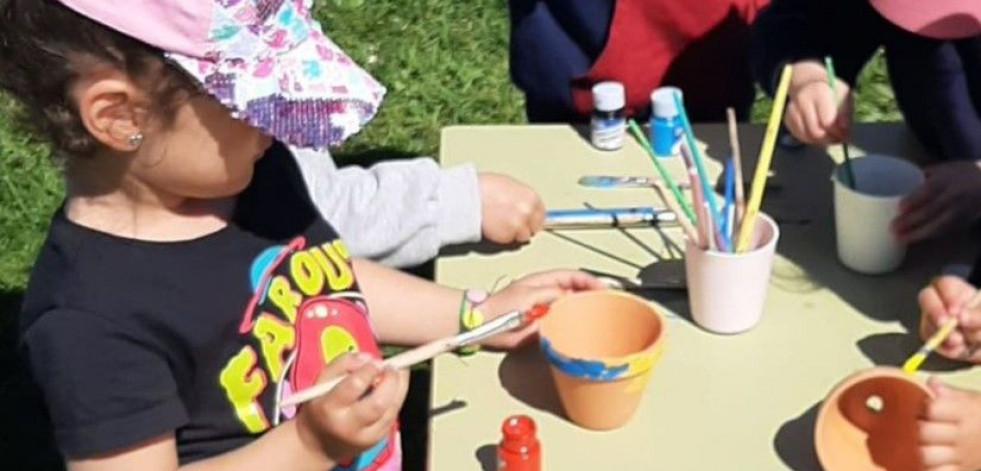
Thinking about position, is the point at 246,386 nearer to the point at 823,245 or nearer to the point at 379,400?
the point at 379,400

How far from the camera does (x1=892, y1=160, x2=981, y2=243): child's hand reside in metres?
1.31

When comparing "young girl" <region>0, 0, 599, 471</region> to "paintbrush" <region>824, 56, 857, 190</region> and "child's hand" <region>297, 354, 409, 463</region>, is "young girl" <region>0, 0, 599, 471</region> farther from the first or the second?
"paintbrush" <region>824, 56, 857, 190</region>

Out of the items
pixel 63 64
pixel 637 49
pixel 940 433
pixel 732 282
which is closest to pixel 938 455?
pixel 940 433

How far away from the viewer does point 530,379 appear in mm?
1229

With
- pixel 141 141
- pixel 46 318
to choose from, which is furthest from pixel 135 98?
pixel 46 318

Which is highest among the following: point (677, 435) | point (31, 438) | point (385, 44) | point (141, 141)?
point (141, 141)

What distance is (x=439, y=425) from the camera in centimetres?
117

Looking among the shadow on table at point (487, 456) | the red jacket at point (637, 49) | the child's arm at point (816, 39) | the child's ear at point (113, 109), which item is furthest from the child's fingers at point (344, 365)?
the red jacket at point (637, 49)

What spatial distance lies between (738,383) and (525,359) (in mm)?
177

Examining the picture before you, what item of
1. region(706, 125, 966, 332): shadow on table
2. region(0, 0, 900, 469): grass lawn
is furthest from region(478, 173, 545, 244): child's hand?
region(0, 0, 900, 469): grass lawn

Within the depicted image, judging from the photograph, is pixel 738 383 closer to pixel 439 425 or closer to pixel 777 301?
pixel 777 301

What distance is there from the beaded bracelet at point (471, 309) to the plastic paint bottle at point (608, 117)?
28cm

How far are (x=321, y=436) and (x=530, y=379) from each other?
0.18m

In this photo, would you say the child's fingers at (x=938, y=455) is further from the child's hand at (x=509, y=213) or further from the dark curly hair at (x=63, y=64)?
the dark curly hair at (x=63, y=64)
